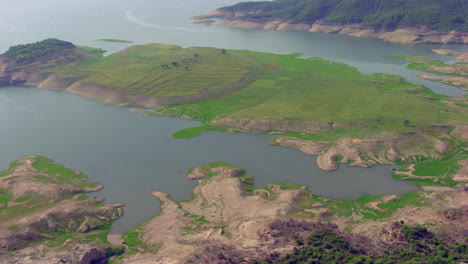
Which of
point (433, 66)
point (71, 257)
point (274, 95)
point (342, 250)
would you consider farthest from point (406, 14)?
point (71, 257)

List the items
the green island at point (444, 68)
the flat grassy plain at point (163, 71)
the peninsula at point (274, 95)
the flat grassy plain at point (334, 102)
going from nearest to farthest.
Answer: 1. the peninsula at point (274, 95)
2. the flat grassy plain at point (334, 102)
3. the flat grassy plain at point (163, 71)
4. the green island at point (444, 68)

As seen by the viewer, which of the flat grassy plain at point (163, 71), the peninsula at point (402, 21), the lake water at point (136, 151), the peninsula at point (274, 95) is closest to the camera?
the lake water at point (136, 151)

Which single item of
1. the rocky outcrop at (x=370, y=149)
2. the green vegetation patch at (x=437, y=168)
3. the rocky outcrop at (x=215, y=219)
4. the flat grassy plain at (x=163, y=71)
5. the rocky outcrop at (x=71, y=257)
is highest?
the flat grassy plain at (x=163, y=71)

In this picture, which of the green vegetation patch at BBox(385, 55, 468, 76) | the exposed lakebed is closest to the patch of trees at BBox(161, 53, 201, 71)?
the exposed lakebed

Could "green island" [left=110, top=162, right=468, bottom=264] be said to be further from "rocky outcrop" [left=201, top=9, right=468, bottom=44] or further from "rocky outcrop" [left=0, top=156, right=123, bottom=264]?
"rocky outcrop" [left=201, top=9, right=468, bottom=44]

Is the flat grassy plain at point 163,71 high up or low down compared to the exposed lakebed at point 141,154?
up

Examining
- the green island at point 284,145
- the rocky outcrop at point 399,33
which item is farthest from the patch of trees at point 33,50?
the rocky outcrop at point 399,33

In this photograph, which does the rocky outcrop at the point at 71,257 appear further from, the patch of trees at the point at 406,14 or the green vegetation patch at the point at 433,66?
the patch of trees at the point at 406,14

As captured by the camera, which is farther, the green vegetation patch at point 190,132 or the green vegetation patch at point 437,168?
the green vegetation patch at point 190,132
